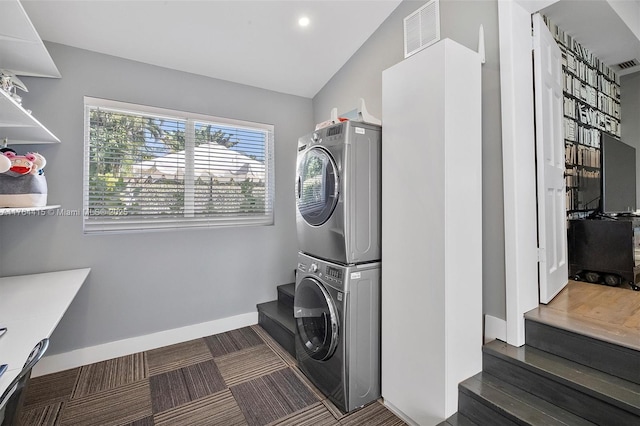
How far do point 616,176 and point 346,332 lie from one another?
9.99 ft

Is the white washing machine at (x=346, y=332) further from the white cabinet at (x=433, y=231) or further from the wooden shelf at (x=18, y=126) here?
the wooden shelf at (x=18, y=126)

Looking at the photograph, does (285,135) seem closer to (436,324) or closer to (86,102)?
(86,102)

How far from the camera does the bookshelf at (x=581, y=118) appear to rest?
2.84 meters

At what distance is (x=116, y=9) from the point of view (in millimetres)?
2047

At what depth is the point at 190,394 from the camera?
6.61 feet

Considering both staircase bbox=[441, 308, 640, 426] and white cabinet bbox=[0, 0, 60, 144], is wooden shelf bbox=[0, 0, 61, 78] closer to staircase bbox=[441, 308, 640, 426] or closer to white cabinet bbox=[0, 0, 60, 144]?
white cabinet bbox=[0, 0, 60, 144]

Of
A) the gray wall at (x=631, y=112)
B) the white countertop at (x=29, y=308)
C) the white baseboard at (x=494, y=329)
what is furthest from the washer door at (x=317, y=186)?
the gray wall at (x=631, y=112)

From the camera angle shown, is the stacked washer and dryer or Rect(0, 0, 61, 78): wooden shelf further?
the stacked washer and dryer

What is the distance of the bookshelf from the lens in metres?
2.84

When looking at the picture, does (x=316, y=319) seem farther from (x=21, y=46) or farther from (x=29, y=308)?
(x=21, y=46)

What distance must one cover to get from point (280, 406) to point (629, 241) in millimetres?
Answer: 2923

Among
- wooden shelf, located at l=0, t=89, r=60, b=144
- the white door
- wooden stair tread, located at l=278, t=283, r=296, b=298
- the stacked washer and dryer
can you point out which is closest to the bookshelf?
the white door

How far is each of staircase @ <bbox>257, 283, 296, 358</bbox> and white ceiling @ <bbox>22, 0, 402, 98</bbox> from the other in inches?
88.8

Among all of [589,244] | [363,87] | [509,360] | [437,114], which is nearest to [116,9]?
[363,87]
